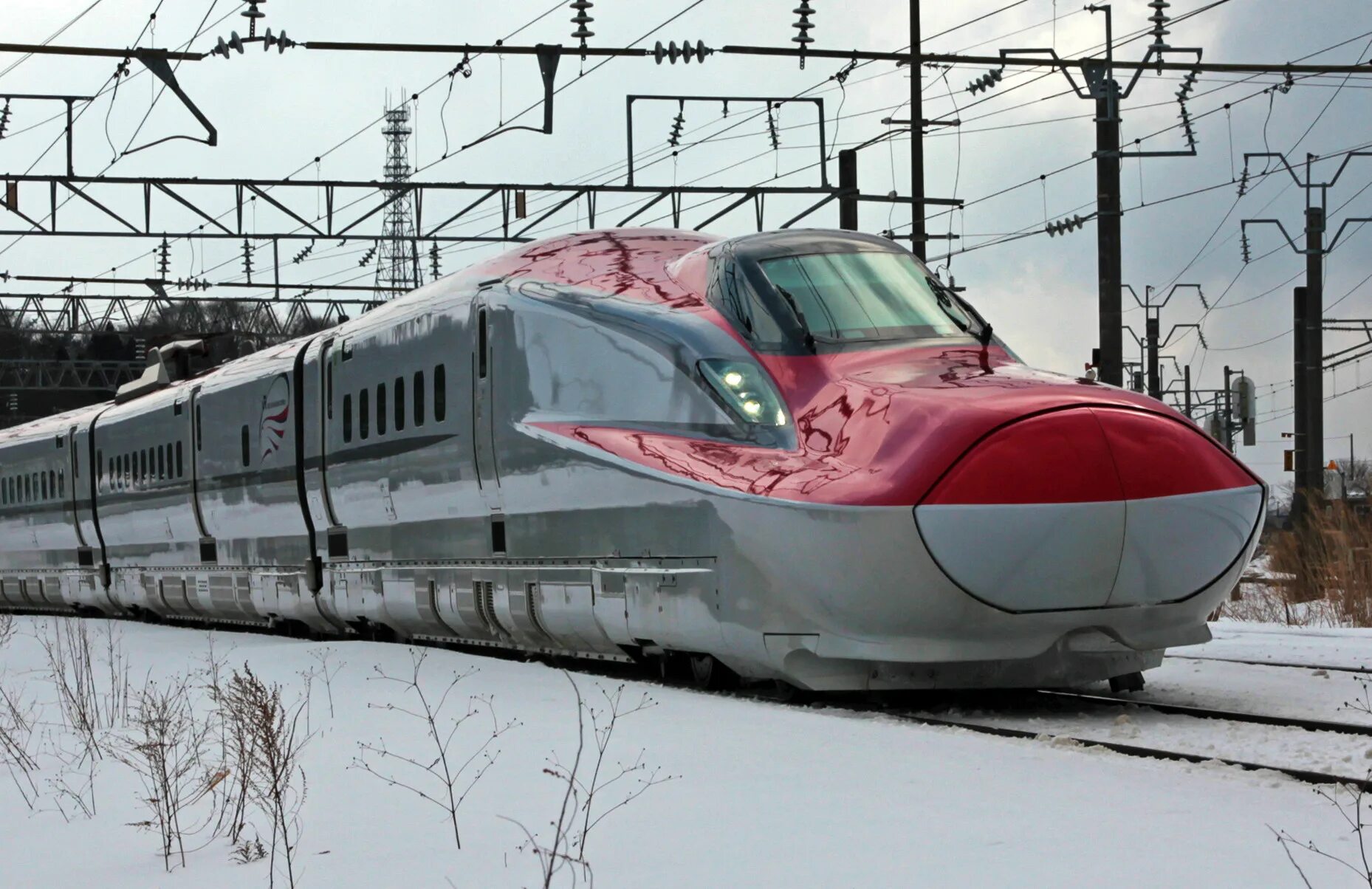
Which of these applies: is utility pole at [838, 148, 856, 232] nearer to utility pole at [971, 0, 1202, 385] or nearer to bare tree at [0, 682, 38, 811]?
utility pole at [971, 0, 1202, 385]

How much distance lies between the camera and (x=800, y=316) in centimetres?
998

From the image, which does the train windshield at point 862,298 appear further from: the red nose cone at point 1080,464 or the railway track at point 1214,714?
the railway track at point 1214,714

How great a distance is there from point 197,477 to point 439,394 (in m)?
7.44

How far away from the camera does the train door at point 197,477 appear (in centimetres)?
1939

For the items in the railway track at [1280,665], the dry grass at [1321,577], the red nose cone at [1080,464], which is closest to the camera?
the red nose cone at [1080,464]

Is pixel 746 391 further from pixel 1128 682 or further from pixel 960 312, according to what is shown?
pixel 1128 682

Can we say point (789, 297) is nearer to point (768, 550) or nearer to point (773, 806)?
point (768, 550)

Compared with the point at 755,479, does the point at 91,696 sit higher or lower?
lower

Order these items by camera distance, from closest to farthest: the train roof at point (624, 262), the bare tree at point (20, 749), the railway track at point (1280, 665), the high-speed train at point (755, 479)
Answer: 1. the bare tree at point (20, 749)
2. the high-speed train at point (755, 479)
3. the railway track at point (1280, 665)
4. the train roof at point (624, 262)

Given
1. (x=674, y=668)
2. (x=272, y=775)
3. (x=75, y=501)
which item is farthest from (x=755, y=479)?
(x=75, y=501)

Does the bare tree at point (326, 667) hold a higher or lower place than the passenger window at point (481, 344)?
lower

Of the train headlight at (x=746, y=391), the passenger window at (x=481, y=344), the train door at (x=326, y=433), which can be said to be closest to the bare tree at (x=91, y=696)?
the train door at (x=326, y=433)

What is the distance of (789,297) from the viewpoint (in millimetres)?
10141

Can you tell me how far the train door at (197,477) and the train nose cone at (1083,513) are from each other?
12.8 m
